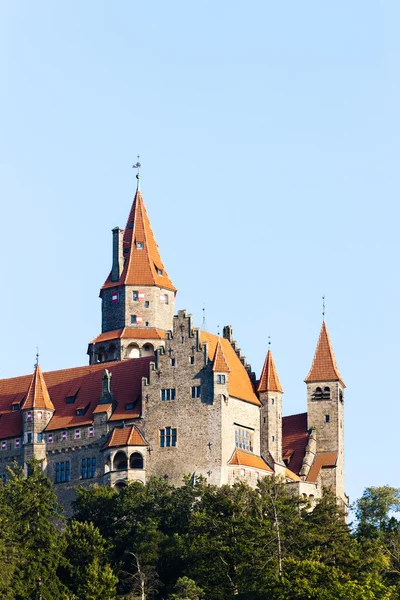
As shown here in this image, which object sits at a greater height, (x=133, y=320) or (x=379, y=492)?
(x=133, y=320)

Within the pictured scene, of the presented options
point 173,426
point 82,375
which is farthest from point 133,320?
point 173,426

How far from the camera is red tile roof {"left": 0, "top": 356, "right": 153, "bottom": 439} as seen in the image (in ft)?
488

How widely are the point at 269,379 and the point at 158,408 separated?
32.3ft

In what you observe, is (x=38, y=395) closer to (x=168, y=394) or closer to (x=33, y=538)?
(x=168, y=394)

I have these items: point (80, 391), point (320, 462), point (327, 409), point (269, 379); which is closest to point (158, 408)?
point (269, 379)

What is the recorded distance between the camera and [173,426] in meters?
144

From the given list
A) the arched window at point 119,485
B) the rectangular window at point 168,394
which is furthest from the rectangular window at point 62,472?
the rectangular window at point 168,394

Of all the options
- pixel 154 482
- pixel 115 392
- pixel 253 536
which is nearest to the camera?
pixel 253 536

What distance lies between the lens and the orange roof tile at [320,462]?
151 meters

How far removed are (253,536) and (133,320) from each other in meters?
37.0

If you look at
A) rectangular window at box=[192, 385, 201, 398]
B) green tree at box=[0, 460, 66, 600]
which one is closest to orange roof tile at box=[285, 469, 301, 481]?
rectangular window at box=[192, 385, 201, 398]

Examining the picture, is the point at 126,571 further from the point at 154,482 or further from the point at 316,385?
the point at 316,385

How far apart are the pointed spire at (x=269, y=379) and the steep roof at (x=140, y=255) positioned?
39.5ft

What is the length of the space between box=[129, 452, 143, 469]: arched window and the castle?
7cm
